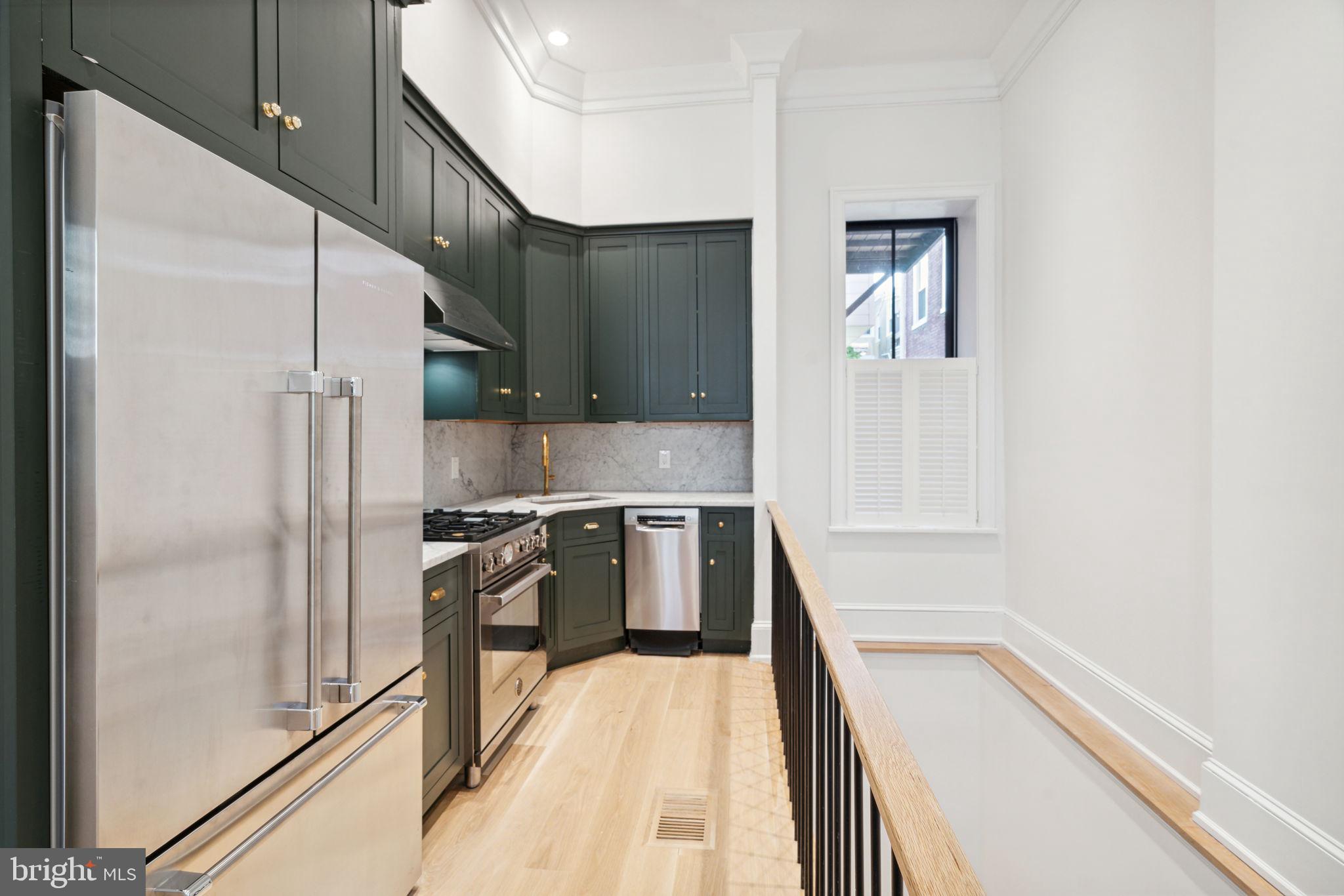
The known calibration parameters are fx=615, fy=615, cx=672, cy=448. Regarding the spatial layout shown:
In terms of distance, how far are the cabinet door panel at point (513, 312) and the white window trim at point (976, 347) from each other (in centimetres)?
187

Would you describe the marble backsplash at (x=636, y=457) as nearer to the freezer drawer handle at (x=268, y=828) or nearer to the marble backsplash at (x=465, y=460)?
the marble backsplash at (x=465, y=460)

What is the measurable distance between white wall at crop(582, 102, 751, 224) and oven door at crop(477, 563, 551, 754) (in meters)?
2.31

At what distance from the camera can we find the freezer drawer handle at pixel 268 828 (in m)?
0.92

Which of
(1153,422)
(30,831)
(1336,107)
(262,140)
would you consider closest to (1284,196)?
(1336,107)

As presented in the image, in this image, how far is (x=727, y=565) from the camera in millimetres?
3598

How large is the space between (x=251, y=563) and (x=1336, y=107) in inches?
103

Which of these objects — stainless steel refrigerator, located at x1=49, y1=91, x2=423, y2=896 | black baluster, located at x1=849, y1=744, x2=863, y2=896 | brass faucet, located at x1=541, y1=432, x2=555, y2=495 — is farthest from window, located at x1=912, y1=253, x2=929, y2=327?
black baluster, located at x1=849, y1=744, x2=863, y2=896

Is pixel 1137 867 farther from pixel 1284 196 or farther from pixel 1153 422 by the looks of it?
pixel 1284 196

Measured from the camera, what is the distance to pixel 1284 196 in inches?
64.8

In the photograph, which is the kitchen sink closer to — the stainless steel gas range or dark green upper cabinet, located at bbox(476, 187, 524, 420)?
dark green upper cabinet, located at bbox(476, 187, 524, 420)

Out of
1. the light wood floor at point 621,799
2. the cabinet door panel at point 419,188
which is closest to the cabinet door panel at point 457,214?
the cabinet door panel at point 419,188

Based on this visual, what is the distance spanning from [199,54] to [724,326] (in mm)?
2994

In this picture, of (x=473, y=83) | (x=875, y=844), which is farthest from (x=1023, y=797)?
(x=473, y=83)

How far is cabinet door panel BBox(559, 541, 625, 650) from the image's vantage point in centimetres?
344
